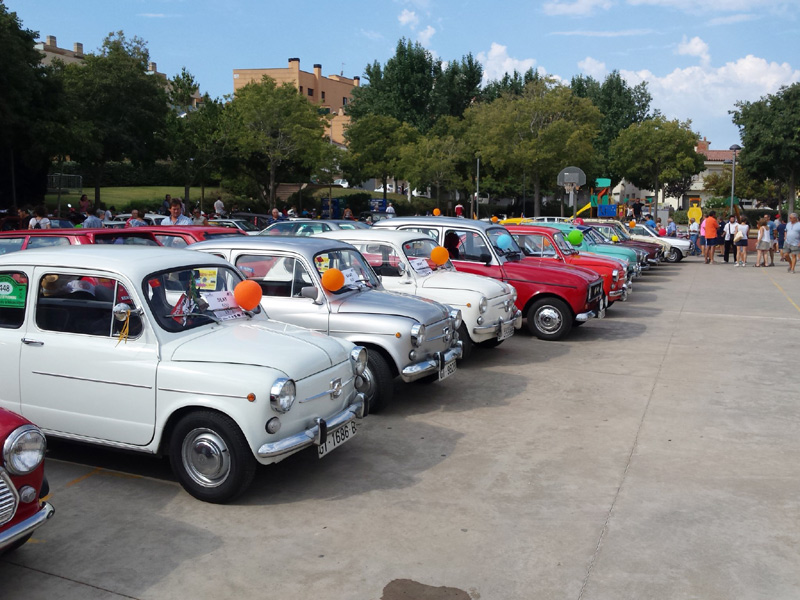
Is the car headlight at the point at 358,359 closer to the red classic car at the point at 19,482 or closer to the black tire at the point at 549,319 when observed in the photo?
the red classic car at the point at 19,482

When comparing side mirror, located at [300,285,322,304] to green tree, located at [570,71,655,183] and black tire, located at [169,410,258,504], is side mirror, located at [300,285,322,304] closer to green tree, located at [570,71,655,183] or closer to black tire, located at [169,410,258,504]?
black tire, located at [169,410,258,504]

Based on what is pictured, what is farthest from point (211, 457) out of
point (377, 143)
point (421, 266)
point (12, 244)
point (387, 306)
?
point (377, 143)

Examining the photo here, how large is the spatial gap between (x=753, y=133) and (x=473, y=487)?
39.2m

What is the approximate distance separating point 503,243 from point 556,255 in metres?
2.14

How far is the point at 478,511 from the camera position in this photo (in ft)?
17.3

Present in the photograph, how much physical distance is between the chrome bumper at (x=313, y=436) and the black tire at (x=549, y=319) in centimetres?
641

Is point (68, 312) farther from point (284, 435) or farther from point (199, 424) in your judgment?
point (284, 435)

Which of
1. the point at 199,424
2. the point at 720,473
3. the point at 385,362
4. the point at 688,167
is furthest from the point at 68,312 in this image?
the point at 688,167

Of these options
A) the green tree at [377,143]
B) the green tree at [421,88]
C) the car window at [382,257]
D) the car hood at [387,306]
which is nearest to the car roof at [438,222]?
the car window at [382,257]

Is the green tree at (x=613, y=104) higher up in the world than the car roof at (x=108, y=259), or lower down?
higher up

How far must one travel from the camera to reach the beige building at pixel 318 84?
91.4 meters

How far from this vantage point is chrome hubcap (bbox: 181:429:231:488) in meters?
5.14

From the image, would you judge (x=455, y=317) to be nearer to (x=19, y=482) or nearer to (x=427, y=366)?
(x=427, y=366)

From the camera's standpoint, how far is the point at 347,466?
614 centimetres
